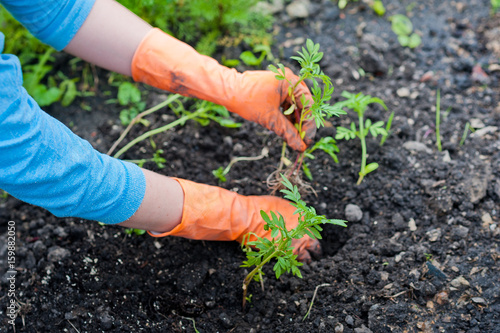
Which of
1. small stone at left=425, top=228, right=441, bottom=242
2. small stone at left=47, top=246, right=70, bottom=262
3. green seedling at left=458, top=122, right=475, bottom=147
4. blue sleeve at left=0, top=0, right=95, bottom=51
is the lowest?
small stone at left=47, top=246, right=70, bottom=262

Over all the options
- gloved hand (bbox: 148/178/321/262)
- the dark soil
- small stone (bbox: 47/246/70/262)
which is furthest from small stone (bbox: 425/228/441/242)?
small stone (bbox: 47/246/70/262)

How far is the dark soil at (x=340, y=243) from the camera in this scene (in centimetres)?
189

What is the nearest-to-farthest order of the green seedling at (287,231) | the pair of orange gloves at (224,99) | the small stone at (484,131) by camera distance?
the green seedling at (287,231) → the pair of orange gloves at (224,99) → the small stone at (484,131)

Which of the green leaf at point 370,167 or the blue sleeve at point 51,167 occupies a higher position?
the blue sleeve at point 51,167

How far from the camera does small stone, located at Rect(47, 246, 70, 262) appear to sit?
210 centimetres

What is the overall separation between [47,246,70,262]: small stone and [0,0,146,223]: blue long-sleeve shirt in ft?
1.74

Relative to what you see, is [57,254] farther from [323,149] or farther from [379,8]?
[379,8]

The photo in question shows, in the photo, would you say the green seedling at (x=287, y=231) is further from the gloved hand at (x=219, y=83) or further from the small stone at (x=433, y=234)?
the small stone at (x=433, y=234)

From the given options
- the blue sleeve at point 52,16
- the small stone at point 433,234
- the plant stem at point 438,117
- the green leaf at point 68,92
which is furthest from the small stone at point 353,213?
the green leaf at point 68,92

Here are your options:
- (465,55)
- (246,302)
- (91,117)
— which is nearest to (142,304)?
(246,302)

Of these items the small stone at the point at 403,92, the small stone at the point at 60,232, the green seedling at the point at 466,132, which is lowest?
the small stone at the point at 60,232

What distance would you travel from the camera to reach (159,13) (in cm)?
284

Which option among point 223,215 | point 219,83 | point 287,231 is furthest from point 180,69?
point 287,231

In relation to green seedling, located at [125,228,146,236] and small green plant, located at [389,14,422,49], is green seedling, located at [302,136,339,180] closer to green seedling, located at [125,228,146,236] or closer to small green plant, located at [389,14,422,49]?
green seedling, located at [125,228,146,236]
